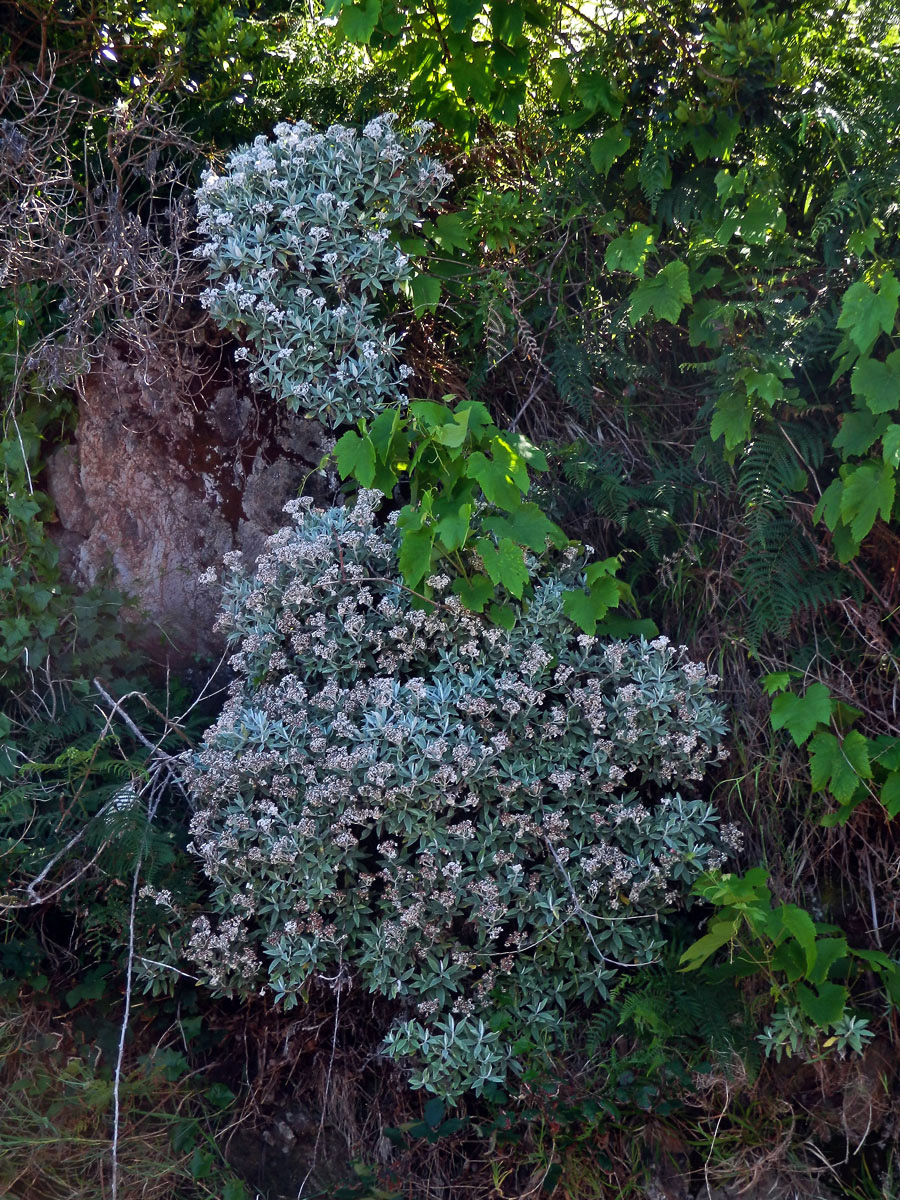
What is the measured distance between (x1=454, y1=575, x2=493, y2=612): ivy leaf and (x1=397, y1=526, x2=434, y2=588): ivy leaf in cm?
14

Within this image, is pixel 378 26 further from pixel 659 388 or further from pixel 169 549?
pixel 169 549

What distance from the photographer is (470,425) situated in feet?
9.64

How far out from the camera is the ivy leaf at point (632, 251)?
3168 mm

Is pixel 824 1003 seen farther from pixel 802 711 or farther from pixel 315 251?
pixel 315 251

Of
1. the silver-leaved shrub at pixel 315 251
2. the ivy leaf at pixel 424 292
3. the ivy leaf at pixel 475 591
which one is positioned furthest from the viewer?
the ivy leaf at pixel 424 292

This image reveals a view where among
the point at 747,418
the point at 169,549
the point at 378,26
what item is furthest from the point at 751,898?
the point at 378,26

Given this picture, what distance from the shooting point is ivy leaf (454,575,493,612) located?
3.01 meters

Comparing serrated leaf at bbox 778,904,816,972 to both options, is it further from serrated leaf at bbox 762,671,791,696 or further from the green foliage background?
serrated leaf at bbox 762,671,791,696

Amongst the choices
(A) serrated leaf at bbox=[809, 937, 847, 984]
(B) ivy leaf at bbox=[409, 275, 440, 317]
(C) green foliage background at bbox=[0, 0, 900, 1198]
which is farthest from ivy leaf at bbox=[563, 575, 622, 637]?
(B) ivy leaf at bbox=[409, 275, 440, 317]

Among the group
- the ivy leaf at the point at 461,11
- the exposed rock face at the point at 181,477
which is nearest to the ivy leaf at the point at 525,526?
the exposed rock face at the point at 181,477

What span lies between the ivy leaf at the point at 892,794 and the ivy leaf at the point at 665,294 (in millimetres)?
1426

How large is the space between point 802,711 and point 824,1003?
29.7 inches

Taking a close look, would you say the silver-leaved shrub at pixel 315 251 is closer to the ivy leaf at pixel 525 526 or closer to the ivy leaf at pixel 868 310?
the ivy leaf at pixel 525 526

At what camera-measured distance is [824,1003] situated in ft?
9.00
